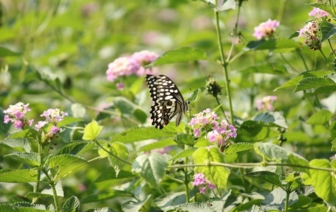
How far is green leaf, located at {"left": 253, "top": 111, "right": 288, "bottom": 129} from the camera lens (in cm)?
208

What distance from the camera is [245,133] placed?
2.22m

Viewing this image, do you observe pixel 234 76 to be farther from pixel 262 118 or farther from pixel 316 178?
pixel 316 178

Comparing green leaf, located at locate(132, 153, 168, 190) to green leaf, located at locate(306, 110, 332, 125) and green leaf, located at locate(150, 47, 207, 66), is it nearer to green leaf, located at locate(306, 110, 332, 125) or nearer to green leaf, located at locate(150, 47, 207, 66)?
green leaf, located at locate(150, 47, 207, 66)

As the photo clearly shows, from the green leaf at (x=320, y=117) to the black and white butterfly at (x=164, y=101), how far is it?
0.51m

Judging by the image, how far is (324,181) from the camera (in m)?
1.68

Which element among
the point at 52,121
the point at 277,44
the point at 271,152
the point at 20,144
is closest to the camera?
the point at 271,152

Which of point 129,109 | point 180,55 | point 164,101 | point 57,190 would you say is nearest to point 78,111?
point 129,109

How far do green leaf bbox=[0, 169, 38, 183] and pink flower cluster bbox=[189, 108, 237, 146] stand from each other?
56 centimetres

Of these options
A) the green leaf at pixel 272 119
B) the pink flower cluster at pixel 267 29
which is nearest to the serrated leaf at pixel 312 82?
the green leaf at pixel 272 119

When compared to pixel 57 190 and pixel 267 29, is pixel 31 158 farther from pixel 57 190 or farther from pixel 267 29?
pixel 267 29

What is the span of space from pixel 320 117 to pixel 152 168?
92 centimetres

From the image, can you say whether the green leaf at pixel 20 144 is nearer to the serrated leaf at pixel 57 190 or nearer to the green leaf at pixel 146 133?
the serrated leaf at pixel 57 190

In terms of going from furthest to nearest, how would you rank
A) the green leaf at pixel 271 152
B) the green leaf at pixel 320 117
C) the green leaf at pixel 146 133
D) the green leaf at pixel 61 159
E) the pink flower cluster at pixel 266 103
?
the pink flower cluster at pixel 266 103
the green leaf at pixel 320 117
the green leaf at pixel 146 133
the green leaf at pixel 61 159
the green leaf at pixel 271 152

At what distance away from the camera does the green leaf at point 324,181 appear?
65.9 inches
